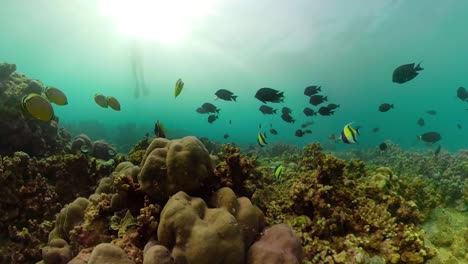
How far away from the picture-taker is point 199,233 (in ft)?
10.9

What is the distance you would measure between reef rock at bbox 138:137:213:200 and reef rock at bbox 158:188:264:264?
0.96 feet

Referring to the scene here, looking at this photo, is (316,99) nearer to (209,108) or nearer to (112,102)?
(209,108)

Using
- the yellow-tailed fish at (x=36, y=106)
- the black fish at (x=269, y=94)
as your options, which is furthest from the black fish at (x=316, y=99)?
the yellow-tailed fish at (x=36, y=106)

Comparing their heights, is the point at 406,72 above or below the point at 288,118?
below

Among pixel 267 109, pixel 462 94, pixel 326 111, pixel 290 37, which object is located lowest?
pixel 326 111

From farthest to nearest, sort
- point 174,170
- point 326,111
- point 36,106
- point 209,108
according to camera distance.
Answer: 1. point 209,108
2. point 326,111
3. point 36,106
4. point 174,170

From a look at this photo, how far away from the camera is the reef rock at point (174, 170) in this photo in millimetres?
3959

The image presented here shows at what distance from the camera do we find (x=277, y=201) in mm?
5625

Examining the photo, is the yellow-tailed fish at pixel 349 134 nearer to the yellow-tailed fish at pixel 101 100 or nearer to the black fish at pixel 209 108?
the black fish at pixel 209 108

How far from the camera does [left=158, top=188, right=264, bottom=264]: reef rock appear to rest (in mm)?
3281

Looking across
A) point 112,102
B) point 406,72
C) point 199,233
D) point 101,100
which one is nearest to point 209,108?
point 112,102

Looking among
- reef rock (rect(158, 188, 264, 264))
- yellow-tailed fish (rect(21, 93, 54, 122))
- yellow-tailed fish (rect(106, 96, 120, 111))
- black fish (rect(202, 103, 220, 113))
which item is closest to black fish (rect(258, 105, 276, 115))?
black fish (rect(202, 103, 220, 113))

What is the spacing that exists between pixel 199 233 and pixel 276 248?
1.01 m

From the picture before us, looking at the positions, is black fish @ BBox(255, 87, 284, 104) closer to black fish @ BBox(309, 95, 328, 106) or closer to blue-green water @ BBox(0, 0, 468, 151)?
black fish @ BBox(309, 95, 328, 106)
